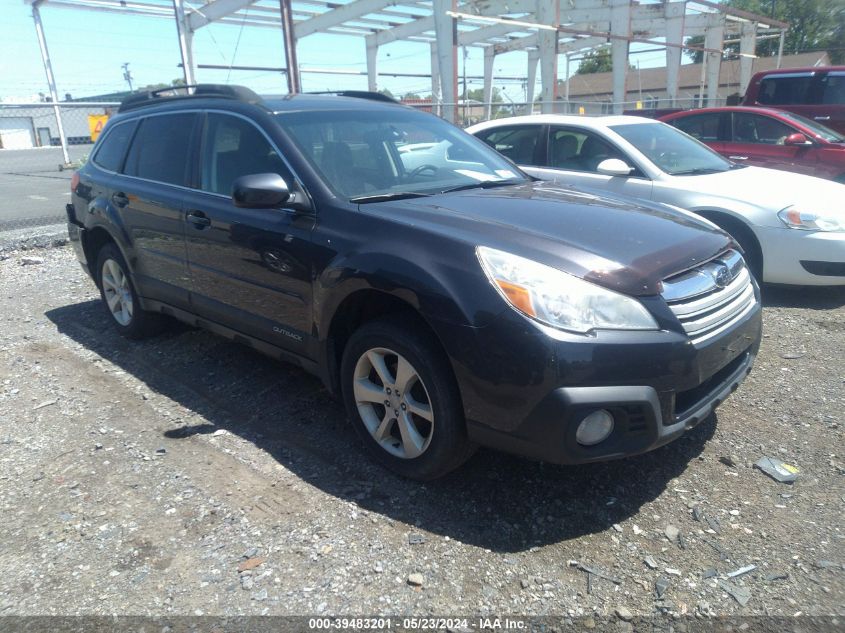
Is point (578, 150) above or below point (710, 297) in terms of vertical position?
above

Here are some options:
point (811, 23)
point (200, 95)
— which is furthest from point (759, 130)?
point (811, 23)

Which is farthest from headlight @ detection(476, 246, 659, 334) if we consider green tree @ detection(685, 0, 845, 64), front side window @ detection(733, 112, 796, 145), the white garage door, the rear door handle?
green tree @ detection(685, 0, 845, 64)

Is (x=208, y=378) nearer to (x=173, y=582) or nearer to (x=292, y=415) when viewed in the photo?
(x=292, y=415)

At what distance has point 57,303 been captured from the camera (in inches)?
250

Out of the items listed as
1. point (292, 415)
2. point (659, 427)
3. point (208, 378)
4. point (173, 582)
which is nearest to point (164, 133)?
point (208, 378)

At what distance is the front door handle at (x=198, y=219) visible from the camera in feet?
12.8

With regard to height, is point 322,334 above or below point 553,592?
above

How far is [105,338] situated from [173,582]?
3350 millimetres

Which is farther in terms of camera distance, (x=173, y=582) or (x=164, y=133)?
(x=164, y=133)

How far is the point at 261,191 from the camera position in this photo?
324 centimetres

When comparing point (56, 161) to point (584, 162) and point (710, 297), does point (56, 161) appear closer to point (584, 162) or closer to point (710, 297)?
point (584, 162)

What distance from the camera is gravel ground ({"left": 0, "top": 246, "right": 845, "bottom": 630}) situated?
7.97 ft

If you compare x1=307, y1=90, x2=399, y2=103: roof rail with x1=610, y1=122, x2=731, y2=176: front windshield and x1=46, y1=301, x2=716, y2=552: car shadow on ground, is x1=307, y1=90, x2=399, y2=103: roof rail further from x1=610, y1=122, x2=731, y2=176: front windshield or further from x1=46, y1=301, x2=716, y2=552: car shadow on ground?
x1=610, y1=122, x2=731, y2=176: front windshield

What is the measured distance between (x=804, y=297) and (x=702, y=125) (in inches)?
157
